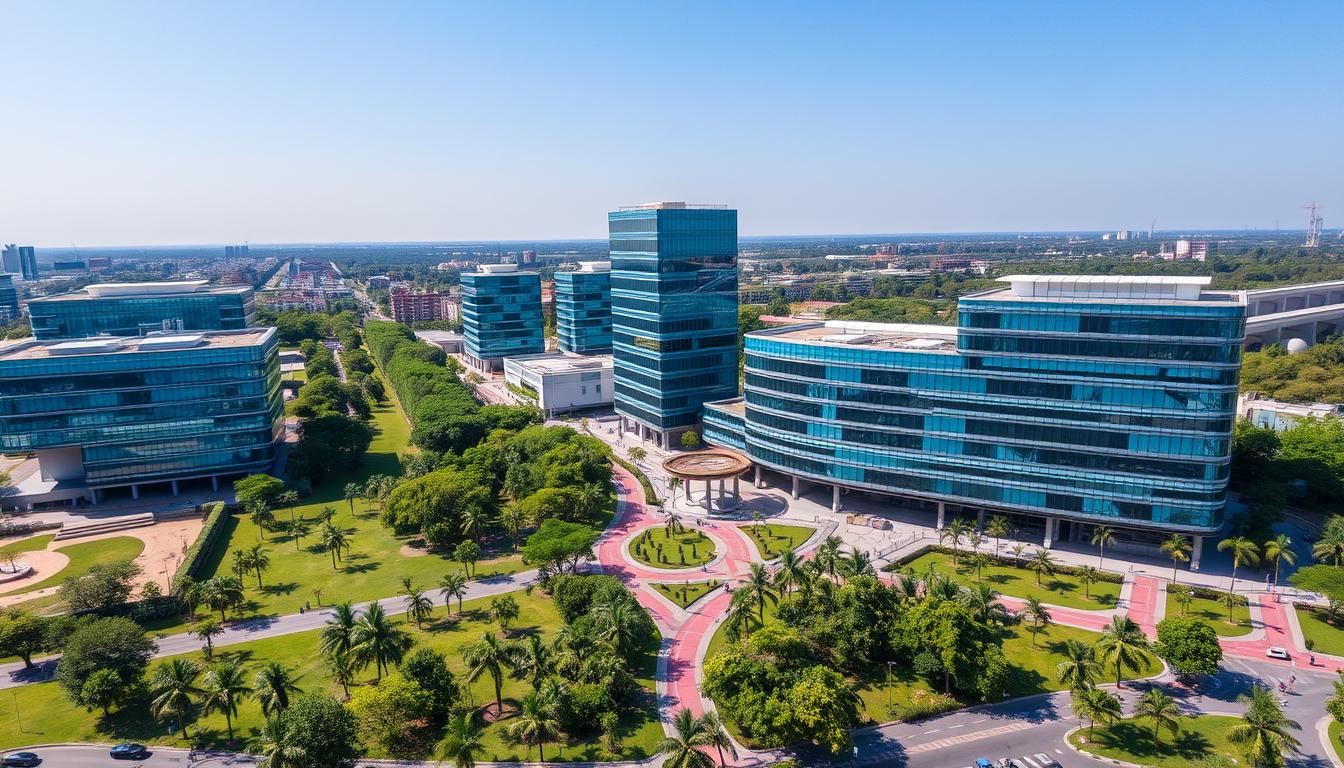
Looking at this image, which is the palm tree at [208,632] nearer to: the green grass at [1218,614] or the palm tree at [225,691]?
the palm tree at [225,691]

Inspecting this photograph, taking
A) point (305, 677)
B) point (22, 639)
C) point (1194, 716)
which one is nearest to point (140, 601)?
point (22, 639)

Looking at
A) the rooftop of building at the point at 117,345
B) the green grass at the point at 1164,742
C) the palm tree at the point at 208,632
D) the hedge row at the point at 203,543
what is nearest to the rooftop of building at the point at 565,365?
the rooftop of building at the point at 117,345

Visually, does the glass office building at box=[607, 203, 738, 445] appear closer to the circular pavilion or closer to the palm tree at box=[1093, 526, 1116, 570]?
the circular pavilion

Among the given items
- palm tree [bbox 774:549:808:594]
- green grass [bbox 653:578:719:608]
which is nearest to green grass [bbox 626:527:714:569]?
green grass [bbox 653:578:719:608]

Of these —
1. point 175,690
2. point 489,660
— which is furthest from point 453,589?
point 175,690

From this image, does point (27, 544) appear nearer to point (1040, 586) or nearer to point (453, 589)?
point (453, 589)
